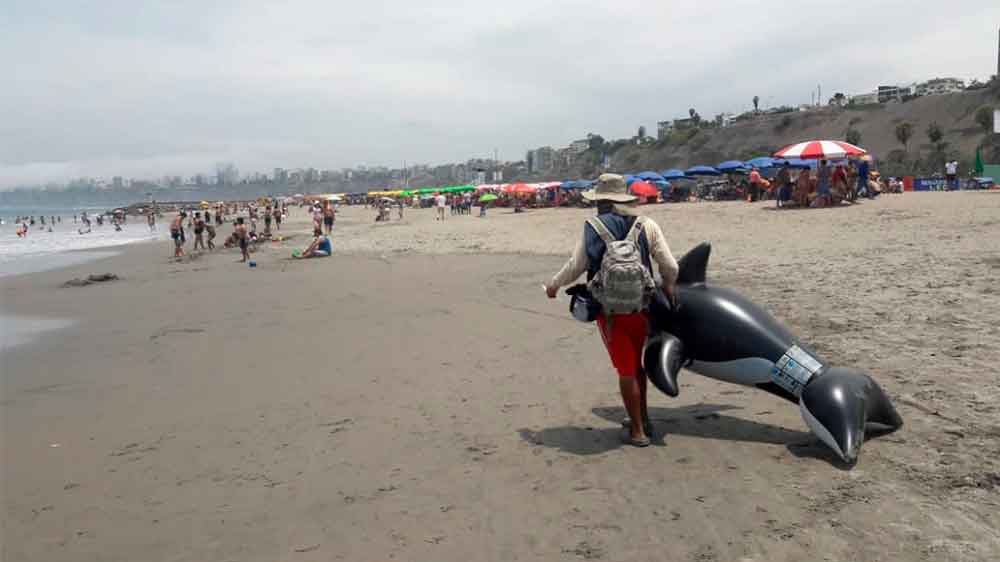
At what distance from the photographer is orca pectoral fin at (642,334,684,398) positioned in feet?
13.6

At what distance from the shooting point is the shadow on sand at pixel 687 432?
167 inches

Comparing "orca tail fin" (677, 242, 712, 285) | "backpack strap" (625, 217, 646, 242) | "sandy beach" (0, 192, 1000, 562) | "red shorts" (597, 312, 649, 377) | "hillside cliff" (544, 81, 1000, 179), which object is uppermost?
"hillside cliff" (544, 81, 1000, 179)

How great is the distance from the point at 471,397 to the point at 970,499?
135 inches

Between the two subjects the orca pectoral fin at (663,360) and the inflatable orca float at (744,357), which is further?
the orca pectoral fin at (663,360)

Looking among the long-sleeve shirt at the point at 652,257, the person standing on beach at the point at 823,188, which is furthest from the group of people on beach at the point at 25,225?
the long-sleeve shirt at the point at 652,257

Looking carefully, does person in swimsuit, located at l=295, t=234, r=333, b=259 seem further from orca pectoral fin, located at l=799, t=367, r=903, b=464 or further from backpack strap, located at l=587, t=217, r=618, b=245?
orca pectoral fin, located at l=799, t=367, r=903, b=464

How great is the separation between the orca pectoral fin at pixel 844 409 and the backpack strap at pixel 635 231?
4.50 feet

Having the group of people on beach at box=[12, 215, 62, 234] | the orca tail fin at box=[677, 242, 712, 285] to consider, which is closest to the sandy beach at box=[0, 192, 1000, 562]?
the orca tail fin at box=[677, 242, 712, 285]

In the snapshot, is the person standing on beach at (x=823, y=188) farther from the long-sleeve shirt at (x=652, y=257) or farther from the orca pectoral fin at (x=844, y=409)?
the long-sleeve shirt at (x=652, y=257)

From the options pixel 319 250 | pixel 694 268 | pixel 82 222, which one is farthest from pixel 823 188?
pixel 82 222

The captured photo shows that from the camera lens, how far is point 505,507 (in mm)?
3602

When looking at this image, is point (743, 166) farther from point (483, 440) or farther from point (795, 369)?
point (483, 440)

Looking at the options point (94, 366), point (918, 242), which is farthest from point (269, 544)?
point (918, 242)

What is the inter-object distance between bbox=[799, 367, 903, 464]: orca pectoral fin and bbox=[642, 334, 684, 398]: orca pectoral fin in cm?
77
